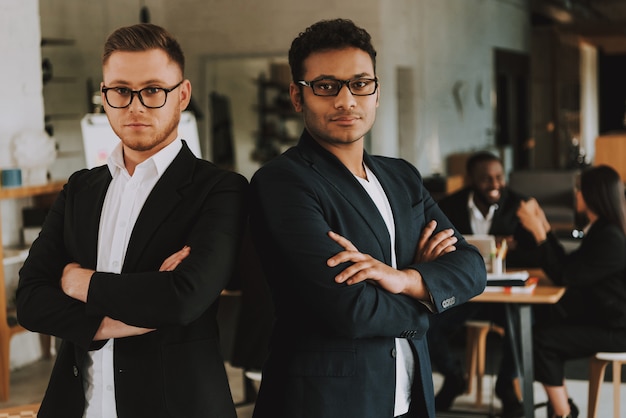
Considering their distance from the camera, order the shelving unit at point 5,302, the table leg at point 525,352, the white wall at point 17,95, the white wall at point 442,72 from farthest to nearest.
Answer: the white wall at point 442,72, the white wall at point 17,95, the shelving unit at point 5,302, the table leg at point 525,352

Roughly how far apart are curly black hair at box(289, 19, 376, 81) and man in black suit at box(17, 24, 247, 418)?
→ 276mm

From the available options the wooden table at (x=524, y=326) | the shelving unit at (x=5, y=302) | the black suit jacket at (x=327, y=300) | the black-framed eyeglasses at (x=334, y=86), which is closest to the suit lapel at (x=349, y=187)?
the black suit jacket at (x=327, y=300)

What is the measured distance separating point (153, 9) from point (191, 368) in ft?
29.5

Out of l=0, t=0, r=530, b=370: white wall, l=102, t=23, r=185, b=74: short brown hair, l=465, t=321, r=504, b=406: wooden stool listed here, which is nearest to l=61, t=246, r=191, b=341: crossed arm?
l=102, t=23, r=185, b=74: short brown hair

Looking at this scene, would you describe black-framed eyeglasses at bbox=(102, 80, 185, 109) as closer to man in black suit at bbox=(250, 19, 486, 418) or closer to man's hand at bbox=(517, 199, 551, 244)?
man in black suit at bbox=(250, 19, 486, 418)

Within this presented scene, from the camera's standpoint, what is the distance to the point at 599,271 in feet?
13.4

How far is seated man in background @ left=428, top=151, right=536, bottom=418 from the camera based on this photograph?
15.1 ft

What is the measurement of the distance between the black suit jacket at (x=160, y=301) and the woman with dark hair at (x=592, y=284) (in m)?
2.53

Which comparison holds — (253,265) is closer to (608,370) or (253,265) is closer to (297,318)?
(297,318)

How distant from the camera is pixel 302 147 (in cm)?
210

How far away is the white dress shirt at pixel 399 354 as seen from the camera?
2057mm

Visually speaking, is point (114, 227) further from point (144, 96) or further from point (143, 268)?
point (144, 96)

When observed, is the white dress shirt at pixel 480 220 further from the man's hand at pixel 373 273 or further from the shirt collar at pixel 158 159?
the shirt collar at pixel 158 159

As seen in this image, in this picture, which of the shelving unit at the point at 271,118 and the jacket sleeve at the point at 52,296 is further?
the shelving unit at the point at 271,118
